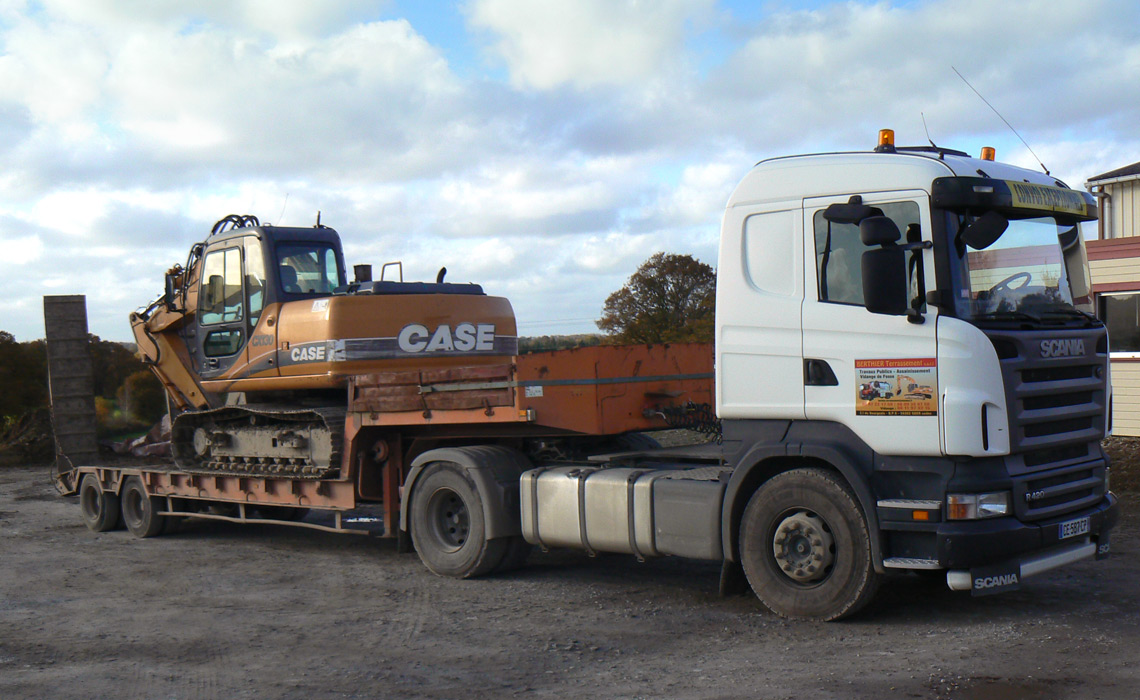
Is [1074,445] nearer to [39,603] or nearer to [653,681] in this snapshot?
[653,681]

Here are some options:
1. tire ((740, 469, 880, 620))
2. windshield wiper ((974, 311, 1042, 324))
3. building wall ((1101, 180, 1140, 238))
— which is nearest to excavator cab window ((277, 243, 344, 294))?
tire ((740, 469, 880, 620))

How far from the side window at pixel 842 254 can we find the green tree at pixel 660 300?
57.0 feet

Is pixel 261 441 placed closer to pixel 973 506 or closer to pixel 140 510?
pixel 140 510

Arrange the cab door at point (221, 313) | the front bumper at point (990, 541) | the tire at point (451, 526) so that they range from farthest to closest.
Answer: the cab door at point (221, 313) → the tire at point (451, 526) → the front bumper at point (990, 541)

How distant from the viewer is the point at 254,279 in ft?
39.8

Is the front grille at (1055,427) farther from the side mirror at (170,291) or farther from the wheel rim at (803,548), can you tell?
the side mirror at (170,291)

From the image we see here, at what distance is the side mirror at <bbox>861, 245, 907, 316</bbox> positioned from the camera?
6.79 m

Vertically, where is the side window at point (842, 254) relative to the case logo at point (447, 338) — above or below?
above

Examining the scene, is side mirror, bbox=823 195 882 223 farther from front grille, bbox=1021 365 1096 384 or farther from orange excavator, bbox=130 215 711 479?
orange excavator, bbox=130 215 711 479

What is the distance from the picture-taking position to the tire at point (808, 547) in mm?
7164

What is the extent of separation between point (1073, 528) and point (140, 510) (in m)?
11.1

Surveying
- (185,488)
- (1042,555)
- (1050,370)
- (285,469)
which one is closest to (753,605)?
(1042,555)

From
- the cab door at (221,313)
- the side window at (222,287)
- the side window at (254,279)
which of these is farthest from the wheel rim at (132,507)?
the side window at (254,279)

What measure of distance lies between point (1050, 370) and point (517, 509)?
448 centimetres
